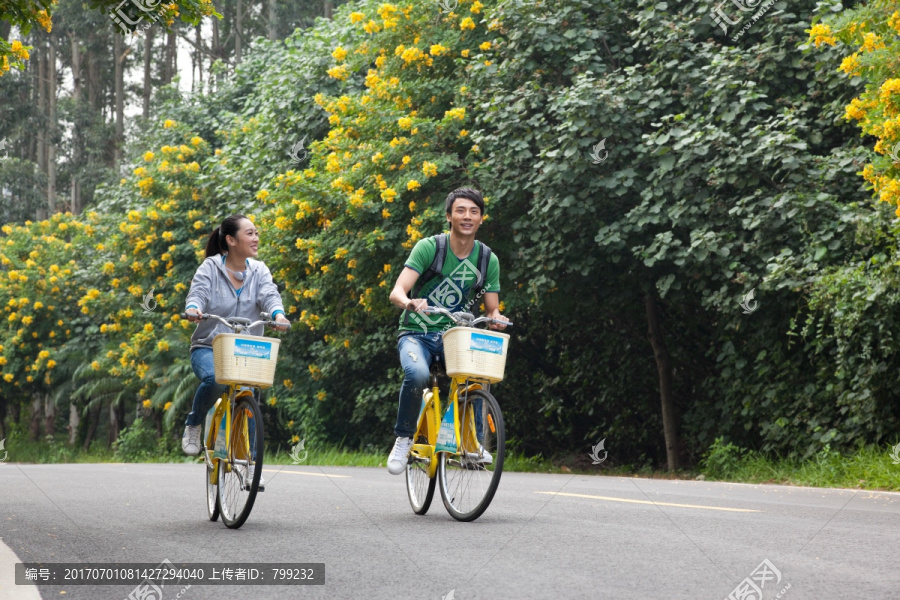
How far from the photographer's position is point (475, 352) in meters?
6.58

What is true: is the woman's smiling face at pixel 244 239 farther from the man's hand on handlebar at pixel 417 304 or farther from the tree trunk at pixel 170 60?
the tree trunk at pixel 170 60

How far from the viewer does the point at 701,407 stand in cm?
1453

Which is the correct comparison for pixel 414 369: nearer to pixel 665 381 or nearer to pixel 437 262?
pixel 437 262

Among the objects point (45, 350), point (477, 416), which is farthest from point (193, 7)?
point (45, 350)

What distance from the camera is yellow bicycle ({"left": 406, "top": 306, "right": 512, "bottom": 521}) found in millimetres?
6559

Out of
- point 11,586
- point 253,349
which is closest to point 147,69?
point 253,349

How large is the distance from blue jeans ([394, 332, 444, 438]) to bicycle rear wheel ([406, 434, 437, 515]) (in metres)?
0.22

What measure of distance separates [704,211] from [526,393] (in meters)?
5.92

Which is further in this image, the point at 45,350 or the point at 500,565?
Result: the point at 45,350

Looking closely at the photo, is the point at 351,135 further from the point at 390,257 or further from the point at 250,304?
the point at 250,304

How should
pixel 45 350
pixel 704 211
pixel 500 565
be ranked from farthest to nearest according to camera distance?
pixel 45 350 < pixel 704 211 < pixel 500 565

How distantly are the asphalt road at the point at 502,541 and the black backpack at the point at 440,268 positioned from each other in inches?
55.1

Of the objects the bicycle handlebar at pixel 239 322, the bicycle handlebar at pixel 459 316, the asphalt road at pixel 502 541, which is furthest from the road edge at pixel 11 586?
the bicycle handlebar at pixel 459 316

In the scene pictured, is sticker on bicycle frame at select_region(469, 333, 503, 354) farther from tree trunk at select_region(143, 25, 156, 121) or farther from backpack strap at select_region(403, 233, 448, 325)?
tree trunk at select_region(143, 25, 156, 121)
